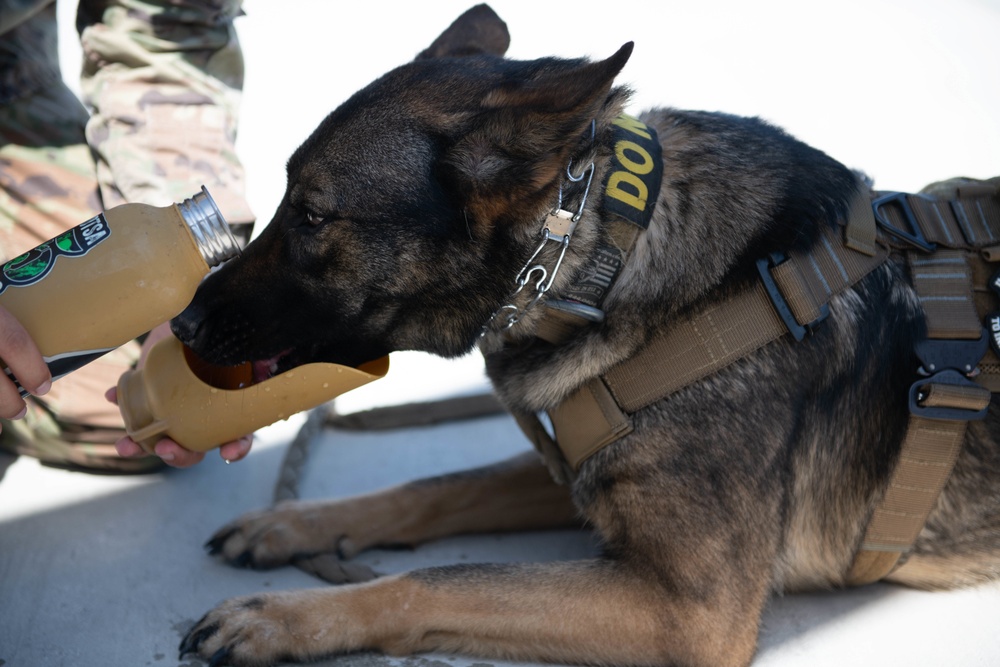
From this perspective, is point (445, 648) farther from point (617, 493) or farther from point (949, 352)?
point (949, 352)

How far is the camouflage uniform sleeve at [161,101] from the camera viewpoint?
9.73ft

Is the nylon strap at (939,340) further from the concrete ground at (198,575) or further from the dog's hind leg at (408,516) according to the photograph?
the dog's hind leg at (408,516)

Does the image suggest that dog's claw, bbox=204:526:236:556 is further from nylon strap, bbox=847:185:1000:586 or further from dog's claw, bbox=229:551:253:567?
nylon strap, bbox=847:185:1000:586

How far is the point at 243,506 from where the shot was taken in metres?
2.85

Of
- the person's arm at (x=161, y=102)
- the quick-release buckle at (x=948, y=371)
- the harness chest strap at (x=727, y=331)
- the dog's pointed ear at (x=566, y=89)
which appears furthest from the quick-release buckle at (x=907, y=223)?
the person's arm at (x=161, y=102)

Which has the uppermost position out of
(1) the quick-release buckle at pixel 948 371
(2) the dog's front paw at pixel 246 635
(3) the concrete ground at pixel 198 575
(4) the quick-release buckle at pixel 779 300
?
(4) the quick-release buckle at pixel 779 300

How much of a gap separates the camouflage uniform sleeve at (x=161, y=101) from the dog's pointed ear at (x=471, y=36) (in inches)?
36.4

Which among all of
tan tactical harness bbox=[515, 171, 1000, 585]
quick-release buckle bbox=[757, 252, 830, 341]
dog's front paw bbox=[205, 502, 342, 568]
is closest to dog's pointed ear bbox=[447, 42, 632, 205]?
tan tactical harness bbox=[515, 171, 1000, 585]

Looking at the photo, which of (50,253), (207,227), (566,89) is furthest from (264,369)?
(566,89)

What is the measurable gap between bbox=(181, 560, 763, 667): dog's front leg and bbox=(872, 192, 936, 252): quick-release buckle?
103 cm

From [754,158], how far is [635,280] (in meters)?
0.51

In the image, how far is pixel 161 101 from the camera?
10.1 feet

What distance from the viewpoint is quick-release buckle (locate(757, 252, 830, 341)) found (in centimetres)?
208

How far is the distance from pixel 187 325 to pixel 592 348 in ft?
3.42
